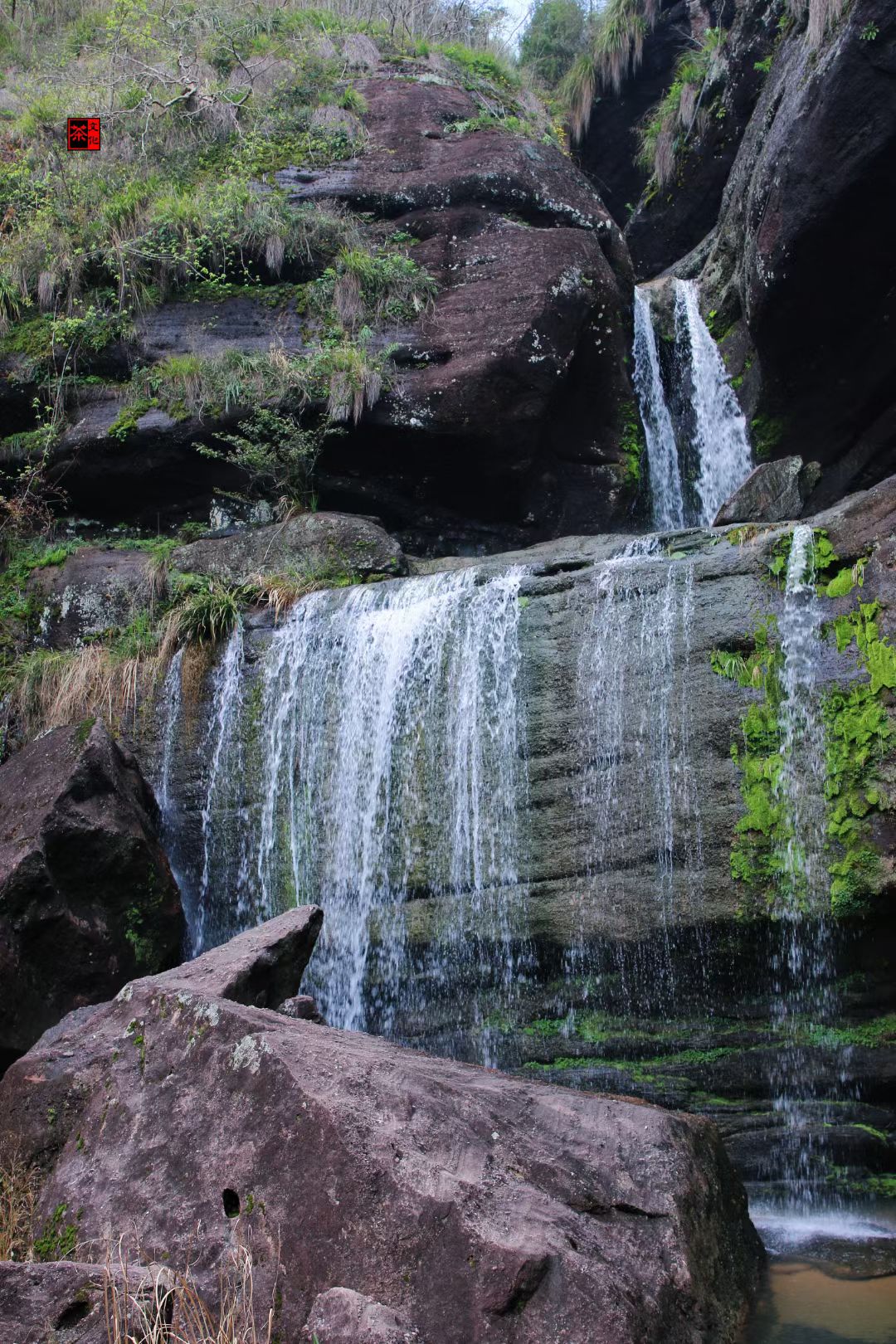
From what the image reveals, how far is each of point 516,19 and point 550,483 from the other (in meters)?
13.8

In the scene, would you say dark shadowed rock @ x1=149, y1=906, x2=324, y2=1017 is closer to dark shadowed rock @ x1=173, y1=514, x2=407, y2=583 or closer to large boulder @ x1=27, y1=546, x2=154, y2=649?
dark shadowed rock @ x1=173, y1=514, x2=407, y2=583

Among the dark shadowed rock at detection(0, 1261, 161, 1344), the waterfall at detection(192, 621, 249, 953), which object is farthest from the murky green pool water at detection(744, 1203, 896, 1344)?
the waterfall at detection(192, 621, 249, 953)

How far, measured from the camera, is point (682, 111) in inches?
557

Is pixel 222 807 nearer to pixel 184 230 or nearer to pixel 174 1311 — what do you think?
pixel 174 1311

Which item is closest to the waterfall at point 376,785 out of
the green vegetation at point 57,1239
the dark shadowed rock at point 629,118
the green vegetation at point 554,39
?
the green vegetation at point 57,1239

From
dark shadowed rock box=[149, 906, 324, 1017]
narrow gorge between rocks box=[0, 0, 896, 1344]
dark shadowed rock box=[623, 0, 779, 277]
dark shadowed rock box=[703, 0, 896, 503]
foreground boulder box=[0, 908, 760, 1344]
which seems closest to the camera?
foreground boulder box=[0, 908, 760, 1344]

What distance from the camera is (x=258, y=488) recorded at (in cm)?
1143

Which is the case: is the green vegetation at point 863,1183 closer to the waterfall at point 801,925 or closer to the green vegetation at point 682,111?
the waterfall at point 801,925

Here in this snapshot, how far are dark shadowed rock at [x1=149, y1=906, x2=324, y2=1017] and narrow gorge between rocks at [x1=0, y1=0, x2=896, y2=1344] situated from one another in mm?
40

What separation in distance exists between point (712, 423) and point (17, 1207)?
1041cm

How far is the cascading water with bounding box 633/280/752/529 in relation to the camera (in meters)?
11.4

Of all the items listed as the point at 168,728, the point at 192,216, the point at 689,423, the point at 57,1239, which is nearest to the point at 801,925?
the point at 57,1239

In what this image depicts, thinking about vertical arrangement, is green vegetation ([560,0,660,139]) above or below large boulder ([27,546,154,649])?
above

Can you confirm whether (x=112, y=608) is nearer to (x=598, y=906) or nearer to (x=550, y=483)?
(x=550, y=483)
